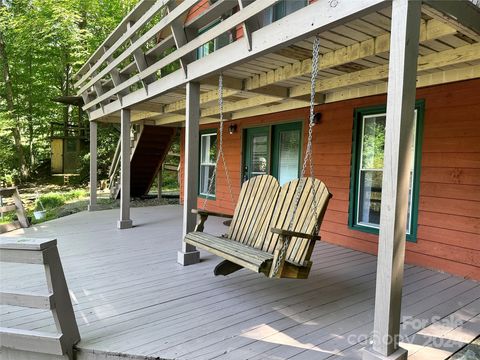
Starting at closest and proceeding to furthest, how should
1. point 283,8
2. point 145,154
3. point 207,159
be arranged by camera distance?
point 283,8 → point 207,159 → point 145,154

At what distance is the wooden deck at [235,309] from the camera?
1.97 metres

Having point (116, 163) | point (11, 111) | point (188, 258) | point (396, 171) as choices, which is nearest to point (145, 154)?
point (116, 163)

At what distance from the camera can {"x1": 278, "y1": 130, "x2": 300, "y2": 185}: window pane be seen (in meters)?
5.44

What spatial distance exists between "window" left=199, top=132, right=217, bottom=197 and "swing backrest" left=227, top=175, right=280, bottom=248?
14.6 feet

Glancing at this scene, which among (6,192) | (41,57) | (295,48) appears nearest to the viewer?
(295,48)

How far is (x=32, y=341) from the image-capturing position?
1965 mm

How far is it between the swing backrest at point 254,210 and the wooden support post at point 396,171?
1266 mm

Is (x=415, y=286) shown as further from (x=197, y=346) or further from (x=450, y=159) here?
(x=197, y=346)

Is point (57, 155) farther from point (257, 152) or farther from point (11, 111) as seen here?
point (257, 152)

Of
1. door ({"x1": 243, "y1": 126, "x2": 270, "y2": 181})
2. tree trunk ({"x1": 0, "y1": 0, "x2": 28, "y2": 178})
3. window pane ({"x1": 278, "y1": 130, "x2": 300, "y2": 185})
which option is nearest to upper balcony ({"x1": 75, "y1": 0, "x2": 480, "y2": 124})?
window pane ({"x1": 278, "y1": 130, "x2": 300, "y2": 185})

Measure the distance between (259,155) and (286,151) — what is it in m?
0.74

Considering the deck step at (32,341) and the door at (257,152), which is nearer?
the deck step at (32,341)

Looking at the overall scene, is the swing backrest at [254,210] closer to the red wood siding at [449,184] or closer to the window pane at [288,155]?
the red wood siding at [449,184]

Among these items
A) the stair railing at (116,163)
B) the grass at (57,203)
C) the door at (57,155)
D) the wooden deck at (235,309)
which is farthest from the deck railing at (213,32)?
the door at (57,155)
